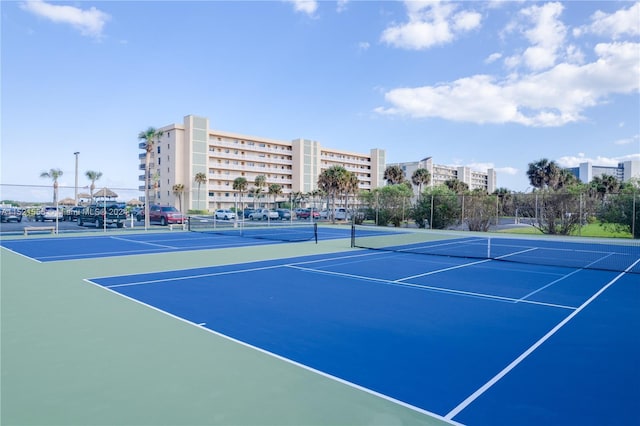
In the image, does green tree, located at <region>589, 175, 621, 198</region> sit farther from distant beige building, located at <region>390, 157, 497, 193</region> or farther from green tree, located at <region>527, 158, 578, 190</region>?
distant beige building, located at <region>390, 157, 497, 193</region>

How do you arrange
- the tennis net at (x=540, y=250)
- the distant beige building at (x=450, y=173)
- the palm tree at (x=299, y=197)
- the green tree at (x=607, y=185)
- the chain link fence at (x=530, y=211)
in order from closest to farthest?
the tennis net at (x=540, y=250)
the chain link fence at (x=530, y=211)
the green tree at (x=607, y=185)
the palm tree at (x=299, y=197)
the distant beige building at (x=450, y=173)

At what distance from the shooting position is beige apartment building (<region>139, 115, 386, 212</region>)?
75.8 meters

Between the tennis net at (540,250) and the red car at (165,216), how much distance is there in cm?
1884

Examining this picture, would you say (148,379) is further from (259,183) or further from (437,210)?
(259,183)

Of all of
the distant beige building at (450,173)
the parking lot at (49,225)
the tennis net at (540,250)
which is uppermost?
the distant beige building at (450,173)

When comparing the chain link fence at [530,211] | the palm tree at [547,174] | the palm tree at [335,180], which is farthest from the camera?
the palm tree at [547,174]

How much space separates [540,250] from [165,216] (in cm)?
2798

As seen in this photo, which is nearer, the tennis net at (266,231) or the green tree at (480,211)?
the tennis net at (266,231)

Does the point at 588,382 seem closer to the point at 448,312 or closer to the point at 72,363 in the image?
the point at 448,312

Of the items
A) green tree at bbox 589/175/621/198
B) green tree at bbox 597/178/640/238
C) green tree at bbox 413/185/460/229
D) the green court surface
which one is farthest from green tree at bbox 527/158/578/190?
the green court surface

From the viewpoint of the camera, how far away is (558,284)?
34.4ft

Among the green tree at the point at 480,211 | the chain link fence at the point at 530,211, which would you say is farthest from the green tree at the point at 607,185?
the green tree at the point at 480,211

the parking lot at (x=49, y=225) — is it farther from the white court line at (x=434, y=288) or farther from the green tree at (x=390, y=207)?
the white court line at (x=434, y=288)

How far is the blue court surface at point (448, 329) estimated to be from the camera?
4207 millimetres
